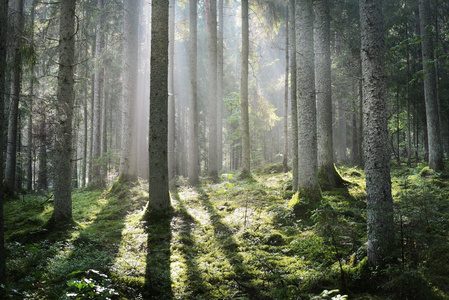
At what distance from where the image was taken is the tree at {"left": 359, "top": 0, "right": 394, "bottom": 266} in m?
4.32

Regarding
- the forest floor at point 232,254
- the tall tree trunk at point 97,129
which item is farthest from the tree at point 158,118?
the tall tree trunk at point 97,129

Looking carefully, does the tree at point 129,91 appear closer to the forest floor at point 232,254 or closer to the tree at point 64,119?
the forest floor at point 232,254

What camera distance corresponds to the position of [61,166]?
7055mm

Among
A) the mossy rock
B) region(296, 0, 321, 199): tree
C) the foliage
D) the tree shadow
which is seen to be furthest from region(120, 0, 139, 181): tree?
the foliage

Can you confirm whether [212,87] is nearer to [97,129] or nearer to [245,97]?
[245,97]

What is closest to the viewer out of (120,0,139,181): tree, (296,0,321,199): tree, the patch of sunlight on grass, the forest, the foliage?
the foliage

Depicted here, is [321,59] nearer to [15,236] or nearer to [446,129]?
[15,236]

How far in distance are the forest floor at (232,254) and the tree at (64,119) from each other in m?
0.67

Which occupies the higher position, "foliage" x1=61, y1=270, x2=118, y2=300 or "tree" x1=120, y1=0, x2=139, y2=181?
"tree" x1=120, y1=0, x2=139, y2=181

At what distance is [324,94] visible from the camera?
1052cm

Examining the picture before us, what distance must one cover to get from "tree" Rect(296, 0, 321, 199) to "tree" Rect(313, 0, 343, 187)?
2258mm

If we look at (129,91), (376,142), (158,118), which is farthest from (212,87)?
(376,142)

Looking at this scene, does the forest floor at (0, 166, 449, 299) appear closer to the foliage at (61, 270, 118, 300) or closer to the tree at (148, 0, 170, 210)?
the foliage at (61, 270, 118, 300)

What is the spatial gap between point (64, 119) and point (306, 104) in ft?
21.0
